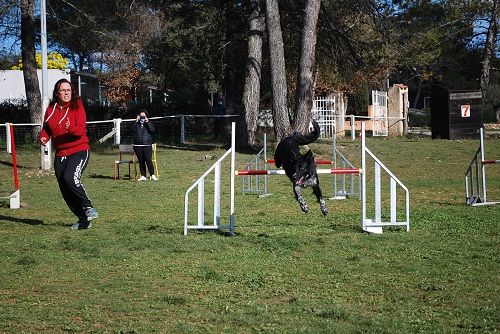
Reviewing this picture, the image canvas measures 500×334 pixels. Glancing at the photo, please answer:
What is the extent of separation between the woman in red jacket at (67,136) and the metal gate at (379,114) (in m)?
27.8

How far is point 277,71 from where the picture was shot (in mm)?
25562

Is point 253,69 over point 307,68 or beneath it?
over

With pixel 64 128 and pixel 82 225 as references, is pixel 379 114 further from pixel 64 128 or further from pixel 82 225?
pixel 64 128

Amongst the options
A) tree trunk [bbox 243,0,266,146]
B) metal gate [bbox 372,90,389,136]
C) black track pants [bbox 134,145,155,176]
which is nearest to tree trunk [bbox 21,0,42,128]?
tree trunk [bbox 243,0,266,146]

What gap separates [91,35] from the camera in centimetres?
3005

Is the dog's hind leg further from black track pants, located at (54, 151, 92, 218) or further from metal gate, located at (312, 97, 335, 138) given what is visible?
metal gate, located at (312, 97, 335, 138)

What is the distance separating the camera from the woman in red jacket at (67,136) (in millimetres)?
10531

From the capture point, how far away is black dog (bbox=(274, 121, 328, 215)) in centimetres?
1040

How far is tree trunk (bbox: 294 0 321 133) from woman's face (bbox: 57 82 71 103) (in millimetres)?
15320

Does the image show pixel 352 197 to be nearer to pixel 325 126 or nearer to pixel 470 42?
pixel 325 126

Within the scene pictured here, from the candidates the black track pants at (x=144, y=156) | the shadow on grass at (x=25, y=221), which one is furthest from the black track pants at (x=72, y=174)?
the black track pants at (x=144, y=156)

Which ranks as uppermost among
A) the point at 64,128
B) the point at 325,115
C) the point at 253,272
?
the point at 325,115

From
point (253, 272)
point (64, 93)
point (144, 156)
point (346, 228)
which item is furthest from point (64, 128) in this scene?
point (144, 156)

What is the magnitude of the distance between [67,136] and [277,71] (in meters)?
15.5
